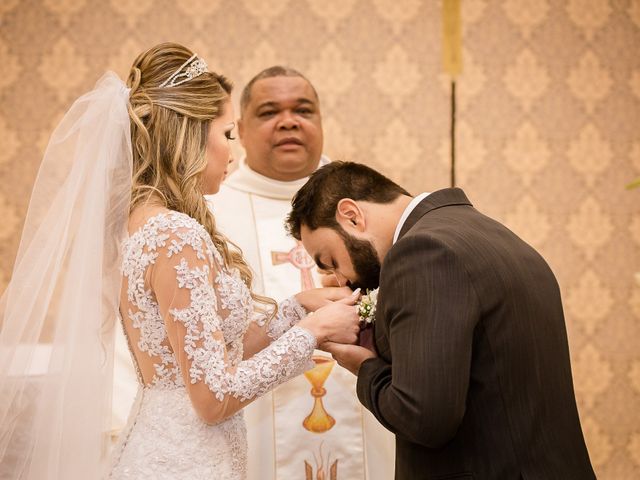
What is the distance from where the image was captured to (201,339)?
1.89m

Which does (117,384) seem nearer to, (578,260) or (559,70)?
(578,260)

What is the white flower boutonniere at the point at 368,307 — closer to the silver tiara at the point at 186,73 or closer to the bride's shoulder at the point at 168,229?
the bride's shoulder at the point at 168,229

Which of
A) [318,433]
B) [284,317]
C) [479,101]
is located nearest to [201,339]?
[284,317]

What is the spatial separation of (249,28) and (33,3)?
1.37m

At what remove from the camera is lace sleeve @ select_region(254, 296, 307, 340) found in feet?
8.42

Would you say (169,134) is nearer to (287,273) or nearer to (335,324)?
(335,324)

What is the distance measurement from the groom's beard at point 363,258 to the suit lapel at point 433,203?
0.15m

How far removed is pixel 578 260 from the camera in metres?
5.00

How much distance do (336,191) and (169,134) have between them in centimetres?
51

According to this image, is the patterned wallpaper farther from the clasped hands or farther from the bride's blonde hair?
the clasped hands

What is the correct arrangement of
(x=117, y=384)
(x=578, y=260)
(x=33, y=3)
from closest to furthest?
(x=117, y=384) < (x=33, y=3) < (x=578, y=260)

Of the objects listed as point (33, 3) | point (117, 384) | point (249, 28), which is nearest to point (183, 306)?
point (117, 384)

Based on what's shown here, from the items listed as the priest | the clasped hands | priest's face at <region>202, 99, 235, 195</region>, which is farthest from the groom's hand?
the priest

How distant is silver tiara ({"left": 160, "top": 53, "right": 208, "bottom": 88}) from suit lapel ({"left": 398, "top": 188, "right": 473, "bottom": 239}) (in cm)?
78
